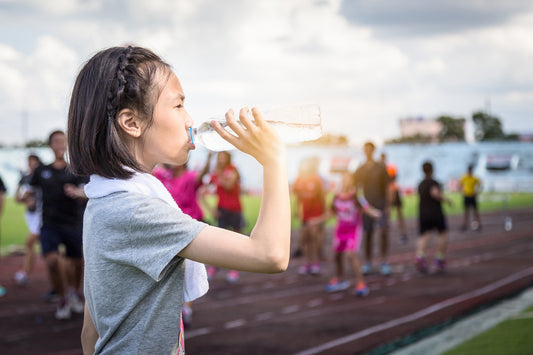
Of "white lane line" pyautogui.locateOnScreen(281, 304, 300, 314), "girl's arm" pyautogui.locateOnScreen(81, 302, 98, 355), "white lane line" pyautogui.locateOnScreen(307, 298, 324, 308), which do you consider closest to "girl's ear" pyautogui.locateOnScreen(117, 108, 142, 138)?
"girl's arm" pyautogui.locateOnScreen(81, 302, 98, 355)

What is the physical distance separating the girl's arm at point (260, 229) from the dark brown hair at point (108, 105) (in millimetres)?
289

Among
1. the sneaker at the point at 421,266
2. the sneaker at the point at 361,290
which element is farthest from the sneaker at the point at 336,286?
the sneaker at the point at 421,266

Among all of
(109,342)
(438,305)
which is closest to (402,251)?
(438,305)

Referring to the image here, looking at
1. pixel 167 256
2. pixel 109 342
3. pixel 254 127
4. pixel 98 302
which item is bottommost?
pixel 109 342

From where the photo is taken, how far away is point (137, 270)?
63.4 inches

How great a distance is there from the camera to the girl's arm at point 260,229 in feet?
4.95

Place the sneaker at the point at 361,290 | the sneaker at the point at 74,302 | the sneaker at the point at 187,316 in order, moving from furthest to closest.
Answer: the sneaker at the point at 361,290
the sneaker at the point at 74,302
the sneaker at the point at 187,316

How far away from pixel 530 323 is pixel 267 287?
444cm

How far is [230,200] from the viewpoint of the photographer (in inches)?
433

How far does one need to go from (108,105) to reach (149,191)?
0.86 ft

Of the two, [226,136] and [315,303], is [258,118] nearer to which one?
[226,136]

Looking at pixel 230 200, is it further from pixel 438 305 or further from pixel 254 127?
pixel 254 127

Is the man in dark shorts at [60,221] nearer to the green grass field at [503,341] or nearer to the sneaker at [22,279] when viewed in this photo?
the sneaker at [22,279]

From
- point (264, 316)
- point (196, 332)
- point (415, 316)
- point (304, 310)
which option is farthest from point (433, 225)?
point (196, 332)
